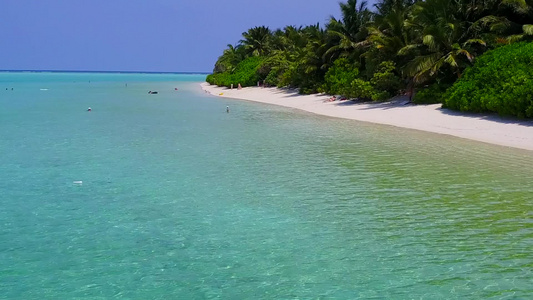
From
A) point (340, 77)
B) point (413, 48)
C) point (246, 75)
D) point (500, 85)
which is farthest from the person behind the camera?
point (246, 75)

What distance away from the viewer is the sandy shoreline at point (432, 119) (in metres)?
19.6

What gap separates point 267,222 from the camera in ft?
31.4

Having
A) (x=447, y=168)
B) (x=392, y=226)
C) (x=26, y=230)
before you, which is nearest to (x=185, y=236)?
(x=26, y=230)

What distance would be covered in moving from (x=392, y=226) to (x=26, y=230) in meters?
6.83

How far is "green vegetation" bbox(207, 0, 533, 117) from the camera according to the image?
2648 cm

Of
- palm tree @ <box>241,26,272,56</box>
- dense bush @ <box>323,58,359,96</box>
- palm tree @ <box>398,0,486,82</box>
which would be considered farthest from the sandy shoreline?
palm tree @ <box>241,26,272,56</box>

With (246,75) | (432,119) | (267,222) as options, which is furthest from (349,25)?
(267,222)

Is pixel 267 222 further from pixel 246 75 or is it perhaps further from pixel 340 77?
pixel 246 75

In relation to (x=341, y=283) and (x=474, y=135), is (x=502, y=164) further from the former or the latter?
(x=341, y=283)

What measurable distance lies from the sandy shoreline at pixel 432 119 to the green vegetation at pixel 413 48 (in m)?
0.74

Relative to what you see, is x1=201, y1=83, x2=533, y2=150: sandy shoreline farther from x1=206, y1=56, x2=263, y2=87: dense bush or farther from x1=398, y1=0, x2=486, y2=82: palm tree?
x1=206, y1=56, x2=263, y2=87: dense bush

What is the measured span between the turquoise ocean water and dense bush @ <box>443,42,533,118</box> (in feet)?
12.7

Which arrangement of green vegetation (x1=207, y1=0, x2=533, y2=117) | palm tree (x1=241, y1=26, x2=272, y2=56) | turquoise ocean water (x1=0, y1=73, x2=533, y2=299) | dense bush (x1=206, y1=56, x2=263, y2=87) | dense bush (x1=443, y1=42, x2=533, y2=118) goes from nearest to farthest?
turquoise ocean water (x1=0, y1=73, x2=533, y2=299) → dense bush (x1=443, y1=42, x2=533, y2=118) → green vegetation (x1=207, y1=0, x2=533, y2=117) → dense bush (x1=206, y1=56, x2=263, y2=87) → palm tree (x1=241, y1=26, x2=272, y2=56)

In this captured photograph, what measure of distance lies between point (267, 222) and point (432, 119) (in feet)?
58.9
